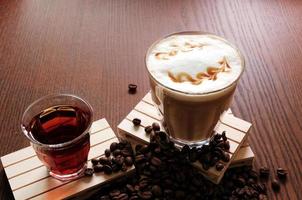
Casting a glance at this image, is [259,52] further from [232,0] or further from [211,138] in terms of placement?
[211,138]

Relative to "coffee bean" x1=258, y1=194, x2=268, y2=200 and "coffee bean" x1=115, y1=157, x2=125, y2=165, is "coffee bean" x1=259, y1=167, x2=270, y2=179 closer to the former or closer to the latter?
"coffee bean" x1=258, y1=194, x2=268, y2=200

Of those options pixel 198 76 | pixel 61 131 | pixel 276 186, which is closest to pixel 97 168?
pixel 61 131

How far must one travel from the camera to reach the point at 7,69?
1.46 metres

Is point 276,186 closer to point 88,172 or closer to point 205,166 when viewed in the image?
point 205,166

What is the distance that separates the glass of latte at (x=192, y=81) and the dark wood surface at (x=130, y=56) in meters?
0.19

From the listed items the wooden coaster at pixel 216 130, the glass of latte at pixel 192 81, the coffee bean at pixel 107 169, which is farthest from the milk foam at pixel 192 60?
the coffee bean at pixel 107 169

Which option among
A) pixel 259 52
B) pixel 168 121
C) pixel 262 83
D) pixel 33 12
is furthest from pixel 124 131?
pixel 33 12

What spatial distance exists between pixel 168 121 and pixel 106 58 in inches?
16.7

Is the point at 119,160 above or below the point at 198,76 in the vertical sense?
→ below

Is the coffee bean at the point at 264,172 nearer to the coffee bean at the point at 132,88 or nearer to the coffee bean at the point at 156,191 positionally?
the coffee bean at the point at 156,191

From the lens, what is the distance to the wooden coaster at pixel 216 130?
1.15 m

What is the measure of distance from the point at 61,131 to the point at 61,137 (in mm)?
16

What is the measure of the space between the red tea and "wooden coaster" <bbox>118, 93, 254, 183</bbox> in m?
0.14

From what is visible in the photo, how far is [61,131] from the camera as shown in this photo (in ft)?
3.76
